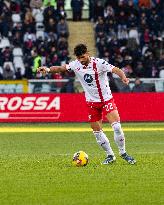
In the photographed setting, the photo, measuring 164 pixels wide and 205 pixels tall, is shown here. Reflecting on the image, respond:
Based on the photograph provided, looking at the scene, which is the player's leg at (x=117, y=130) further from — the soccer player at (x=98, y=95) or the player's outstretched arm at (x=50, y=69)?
the player's outstretched arm at (x=50, y=69)

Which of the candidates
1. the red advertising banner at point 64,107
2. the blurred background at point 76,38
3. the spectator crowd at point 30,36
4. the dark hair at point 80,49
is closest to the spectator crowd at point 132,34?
the blurred background at point 76,38

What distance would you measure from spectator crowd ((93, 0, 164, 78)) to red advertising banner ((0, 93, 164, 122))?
4672 mm

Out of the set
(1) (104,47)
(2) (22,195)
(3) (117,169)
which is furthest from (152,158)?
(1) (104,47)

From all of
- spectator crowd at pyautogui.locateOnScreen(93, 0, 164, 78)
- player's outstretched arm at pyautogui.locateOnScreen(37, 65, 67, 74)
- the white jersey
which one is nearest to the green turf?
the white jersey

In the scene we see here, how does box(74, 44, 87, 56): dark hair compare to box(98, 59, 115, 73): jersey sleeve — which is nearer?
box(74, 44, 87, 56): dark hair

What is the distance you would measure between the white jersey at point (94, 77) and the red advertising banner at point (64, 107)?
52.0 feet

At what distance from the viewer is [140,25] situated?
4400 cm

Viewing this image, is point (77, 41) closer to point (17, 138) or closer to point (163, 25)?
point (163, 25)

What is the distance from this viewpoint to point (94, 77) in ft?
63.9

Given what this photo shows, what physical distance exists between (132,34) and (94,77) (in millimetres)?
24331

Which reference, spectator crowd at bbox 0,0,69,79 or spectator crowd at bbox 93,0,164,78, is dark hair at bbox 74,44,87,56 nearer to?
spectator crowd at bbox 0,0,69,79

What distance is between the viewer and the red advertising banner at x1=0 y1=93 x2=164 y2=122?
116ft

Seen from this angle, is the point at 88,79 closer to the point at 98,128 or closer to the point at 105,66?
the point at 105,66

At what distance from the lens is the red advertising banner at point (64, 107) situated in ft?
116
